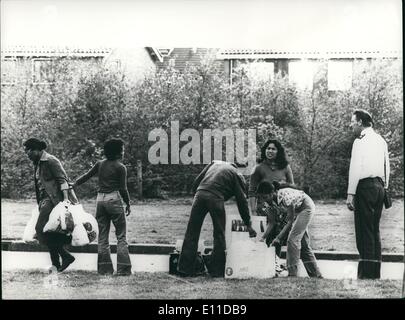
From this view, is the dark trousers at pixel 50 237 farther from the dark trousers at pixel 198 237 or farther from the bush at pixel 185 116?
the dark trousers at pixel 198 237

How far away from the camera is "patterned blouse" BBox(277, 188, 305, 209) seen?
6.66 m

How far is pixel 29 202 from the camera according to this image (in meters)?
6.70

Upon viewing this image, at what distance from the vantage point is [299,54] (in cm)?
662

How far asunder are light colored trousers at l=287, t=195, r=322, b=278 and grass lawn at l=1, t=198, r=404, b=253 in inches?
3.1

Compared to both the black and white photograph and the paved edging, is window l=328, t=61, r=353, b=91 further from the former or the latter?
the paved edging

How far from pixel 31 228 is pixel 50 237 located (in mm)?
214

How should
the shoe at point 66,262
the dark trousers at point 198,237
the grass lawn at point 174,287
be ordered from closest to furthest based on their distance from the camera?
the grass lawn at point 174,287 → the dark trousers at point 198,237 → the shoe at point 66,262

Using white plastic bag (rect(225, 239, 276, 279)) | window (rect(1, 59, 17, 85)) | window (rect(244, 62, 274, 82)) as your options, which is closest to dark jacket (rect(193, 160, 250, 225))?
white plastic bag (rect(225, 239, 276, 279))

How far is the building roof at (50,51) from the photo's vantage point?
664 cm

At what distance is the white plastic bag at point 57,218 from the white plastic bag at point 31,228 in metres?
0.13

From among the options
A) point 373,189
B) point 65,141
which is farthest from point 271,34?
point 65,141

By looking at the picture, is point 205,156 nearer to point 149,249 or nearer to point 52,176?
point 149,249

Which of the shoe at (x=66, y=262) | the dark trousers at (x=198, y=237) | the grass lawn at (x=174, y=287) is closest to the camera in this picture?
the grass lawn at (x=174, y=287)

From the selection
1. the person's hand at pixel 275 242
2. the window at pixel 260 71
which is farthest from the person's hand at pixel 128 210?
the window at pixel 260 71
